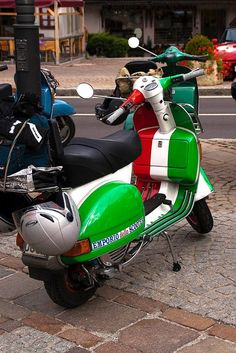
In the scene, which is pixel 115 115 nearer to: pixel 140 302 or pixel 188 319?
pixel 140 302

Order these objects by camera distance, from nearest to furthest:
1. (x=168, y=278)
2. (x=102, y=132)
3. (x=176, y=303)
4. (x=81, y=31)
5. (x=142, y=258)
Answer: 1. (x=176, y=303)
2. (x=168, y=278)
3. (x=142, y=258)
4. (x=102, y=132)
5. (x=81, y=31)

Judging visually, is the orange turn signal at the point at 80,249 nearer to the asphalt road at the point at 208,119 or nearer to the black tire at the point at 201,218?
the black tire at the point at 201,218

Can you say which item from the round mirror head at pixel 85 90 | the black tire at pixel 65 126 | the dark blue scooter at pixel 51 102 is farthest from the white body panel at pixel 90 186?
the black tire at pixel 65 126

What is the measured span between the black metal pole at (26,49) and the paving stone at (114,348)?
3311 millimetres

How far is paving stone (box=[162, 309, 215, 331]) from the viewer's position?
348 centimetres

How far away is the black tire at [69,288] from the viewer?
360cm

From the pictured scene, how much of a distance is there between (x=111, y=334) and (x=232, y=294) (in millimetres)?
857

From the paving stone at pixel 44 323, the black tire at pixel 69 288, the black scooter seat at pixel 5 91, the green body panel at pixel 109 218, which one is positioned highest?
the black scooter seat at pixel 5 91

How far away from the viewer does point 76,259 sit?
3408mm

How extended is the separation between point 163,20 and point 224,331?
2929 cm

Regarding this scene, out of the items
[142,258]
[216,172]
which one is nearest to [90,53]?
[216,172]

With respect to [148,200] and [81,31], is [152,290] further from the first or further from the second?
[81,31]

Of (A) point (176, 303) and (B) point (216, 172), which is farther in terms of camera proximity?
(B) point (216, 172)

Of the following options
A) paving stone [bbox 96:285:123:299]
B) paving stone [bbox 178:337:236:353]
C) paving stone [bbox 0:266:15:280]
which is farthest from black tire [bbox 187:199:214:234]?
paving stone [bbox 178:337:236:353]
